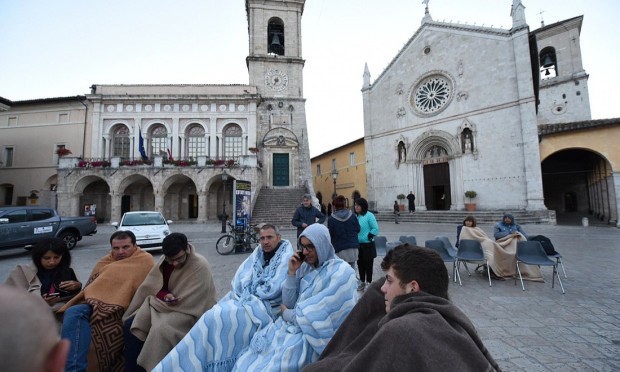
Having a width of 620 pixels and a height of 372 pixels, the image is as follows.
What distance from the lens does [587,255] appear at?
7.49 metres

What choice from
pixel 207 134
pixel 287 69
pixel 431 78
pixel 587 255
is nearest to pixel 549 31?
pixel 431 78

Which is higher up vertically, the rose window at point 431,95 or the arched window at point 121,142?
the rose window at point 431,95

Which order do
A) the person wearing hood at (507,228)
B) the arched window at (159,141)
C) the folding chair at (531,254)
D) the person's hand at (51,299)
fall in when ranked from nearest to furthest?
the person's hand at (51,299)
the folding chair at (531,254)
the person wearing hood at (507,228)
the arched window at (159,141)

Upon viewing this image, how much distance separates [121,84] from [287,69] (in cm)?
1388

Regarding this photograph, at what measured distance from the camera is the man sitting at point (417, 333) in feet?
3.66

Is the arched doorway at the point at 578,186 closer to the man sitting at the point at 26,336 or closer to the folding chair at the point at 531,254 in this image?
the folding chair at the point at 531,254

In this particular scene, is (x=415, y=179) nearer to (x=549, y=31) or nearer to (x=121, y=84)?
(x=549, y=31)

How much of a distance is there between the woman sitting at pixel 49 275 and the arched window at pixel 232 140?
20.3 meters

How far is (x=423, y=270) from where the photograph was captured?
149cm

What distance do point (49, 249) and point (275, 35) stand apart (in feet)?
83.2

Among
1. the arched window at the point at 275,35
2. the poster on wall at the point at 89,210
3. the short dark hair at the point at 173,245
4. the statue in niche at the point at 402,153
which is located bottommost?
the short dark hair at the point at 173,245

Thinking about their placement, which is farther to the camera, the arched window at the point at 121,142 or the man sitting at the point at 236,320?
the arched window at the point at 121,142

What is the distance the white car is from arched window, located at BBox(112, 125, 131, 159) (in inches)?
609

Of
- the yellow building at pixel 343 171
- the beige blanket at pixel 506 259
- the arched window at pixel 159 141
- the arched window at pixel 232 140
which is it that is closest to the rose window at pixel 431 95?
the yellow building at pixel 343 171
